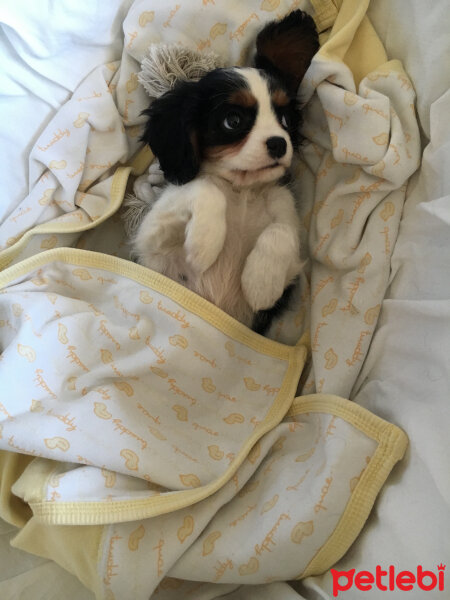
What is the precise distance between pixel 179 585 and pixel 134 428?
0.35 metres

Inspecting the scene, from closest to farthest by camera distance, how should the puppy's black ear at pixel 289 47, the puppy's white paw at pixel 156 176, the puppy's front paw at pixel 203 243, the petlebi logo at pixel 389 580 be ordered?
the petlebi logo at pixel 389 580 < the puppy's front paw at pixel 203 243 < the puppy's black ear at pixel 289 47 < the puppy's white paw at pixel 156 176

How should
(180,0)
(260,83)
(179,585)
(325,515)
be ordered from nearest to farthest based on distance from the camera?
(325,515) → (179,585) → (260,83) → (180,0)

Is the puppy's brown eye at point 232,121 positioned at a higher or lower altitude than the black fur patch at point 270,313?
higher

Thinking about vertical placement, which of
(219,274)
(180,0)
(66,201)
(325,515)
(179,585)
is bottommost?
(179,585)

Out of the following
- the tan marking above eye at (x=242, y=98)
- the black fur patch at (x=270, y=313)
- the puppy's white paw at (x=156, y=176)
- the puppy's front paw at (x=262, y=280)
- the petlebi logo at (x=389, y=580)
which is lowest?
the petlebi logo at (x=389, y=580)

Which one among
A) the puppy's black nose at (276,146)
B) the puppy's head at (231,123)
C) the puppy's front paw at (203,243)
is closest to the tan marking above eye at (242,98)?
the puppy's head at (231,123)

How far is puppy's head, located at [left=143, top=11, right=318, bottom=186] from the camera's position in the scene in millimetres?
1133

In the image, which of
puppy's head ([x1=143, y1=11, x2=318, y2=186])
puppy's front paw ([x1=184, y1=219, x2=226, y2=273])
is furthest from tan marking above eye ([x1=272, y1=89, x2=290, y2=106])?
puppy's front paw ([x1=184, y1=219, x2=226, y2=273])

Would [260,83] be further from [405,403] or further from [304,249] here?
[405,403]

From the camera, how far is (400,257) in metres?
1.11

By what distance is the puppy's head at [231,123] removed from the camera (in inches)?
44.6

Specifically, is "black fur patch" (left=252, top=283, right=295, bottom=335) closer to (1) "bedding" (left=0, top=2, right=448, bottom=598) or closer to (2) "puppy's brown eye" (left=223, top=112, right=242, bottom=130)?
(1) "bedding" (left=0, top=2, right=448, bottom=598)

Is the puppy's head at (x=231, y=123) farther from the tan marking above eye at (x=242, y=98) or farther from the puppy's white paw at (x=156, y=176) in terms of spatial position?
the puppy's white paw at (x=156, y=176)

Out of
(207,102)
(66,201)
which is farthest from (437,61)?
(66,201)
